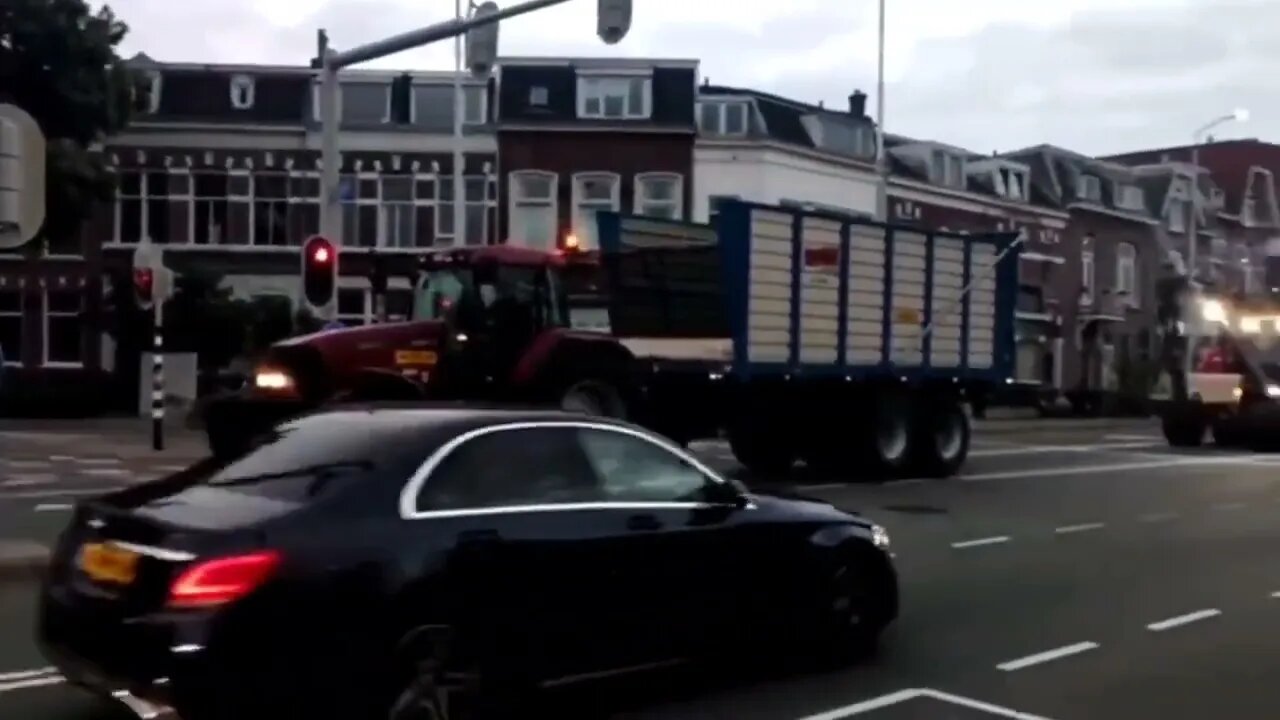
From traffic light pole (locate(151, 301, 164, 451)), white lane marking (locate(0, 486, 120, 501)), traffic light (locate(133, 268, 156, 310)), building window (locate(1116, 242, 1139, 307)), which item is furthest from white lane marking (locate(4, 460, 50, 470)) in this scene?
building window (locate(1116, 242, 1139, 307))

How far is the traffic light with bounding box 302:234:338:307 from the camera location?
1888 centimetres

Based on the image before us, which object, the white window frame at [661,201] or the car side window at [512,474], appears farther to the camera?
the white window frame at [661,201]

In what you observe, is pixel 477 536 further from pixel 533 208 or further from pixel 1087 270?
pixel 1087 270

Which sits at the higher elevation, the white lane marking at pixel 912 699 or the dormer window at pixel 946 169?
the dormer window at pixel 946 169

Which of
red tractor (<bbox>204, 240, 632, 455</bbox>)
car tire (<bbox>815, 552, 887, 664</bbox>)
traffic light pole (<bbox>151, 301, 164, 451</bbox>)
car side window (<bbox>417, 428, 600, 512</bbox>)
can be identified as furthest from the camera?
traffic light pole (<bbox>151, 301, 164, 451</bbox>)

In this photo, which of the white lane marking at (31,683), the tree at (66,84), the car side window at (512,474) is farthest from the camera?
the tree at (66,84)

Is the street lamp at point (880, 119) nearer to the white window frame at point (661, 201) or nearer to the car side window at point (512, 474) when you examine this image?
the white window frame at point (661, 201)

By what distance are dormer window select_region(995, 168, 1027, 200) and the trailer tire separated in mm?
27460

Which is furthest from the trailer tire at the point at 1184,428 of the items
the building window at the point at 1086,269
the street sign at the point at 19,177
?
the building window at the point at 1086,269

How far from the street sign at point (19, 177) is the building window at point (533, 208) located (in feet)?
109

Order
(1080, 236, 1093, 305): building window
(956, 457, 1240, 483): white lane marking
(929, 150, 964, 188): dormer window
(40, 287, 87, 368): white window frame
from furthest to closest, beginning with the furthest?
(1080, 236, 1093, 305): building window < (929, 150, 964, 188): dormer window < (40, 287, 87, 368): white window frame < (956, 457, 1240, 483): white lane marking

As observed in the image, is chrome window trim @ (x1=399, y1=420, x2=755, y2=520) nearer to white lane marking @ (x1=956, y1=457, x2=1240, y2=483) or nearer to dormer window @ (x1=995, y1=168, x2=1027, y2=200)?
white lane marking @ (x1=956, y1=457, x2=1240, y2=483)

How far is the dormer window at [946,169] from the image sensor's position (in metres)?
53.2

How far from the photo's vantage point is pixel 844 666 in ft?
29.3
